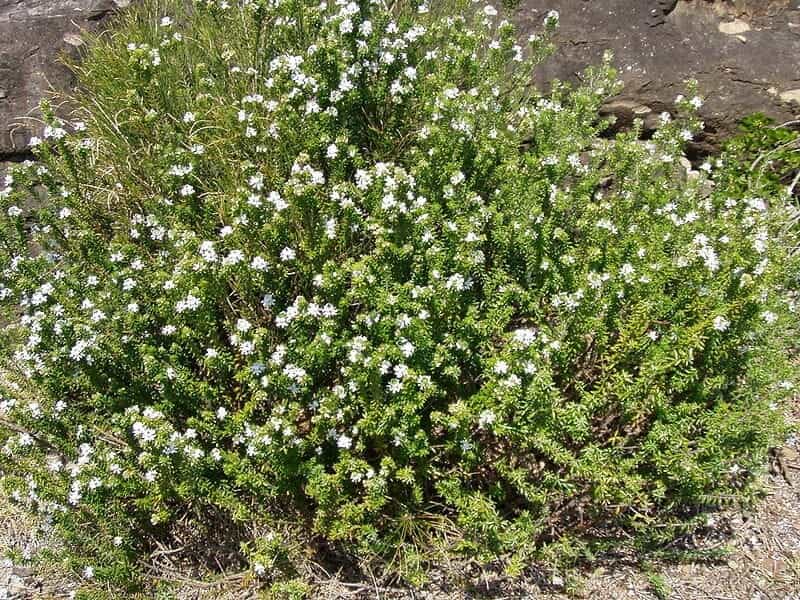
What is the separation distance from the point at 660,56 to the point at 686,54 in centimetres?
19

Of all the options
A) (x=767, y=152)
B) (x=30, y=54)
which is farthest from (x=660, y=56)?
(x=30, y=54)

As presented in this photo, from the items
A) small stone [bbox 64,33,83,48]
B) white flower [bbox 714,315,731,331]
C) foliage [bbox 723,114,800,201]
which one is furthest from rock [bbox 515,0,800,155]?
small stone [bbox 64,33,83,48]

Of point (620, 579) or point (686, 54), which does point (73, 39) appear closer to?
point (686, 54)

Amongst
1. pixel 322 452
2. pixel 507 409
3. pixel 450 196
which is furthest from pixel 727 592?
pixel 450 196

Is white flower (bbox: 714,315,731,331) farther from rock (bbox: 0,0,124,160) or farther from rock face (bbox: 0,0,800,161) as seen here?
rock (bbox: 0,0,124,160)

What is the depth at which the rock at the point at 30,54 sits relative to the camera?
196 inches

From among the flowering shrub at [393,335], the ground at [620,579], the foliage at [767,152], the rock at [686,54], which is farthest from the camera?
the rock at [686,54]

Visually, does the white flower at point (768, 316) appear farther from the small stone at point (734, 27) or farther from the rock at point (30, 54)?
the rock at point (30, 54)

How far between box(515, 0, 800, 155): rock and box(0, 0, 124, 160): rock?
11.2 feet

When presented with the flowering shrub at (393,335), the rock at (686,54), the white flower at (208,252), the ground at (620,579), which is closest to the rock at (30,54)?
the flowering shrub at (393,335)

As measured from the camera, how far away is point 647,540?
3.08 m

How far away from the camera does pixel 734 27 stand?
4957 millimetres

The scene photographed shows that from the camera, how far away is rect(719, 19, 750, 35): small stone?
4.93 m

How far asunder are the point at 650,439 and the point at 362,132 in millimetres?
2294
